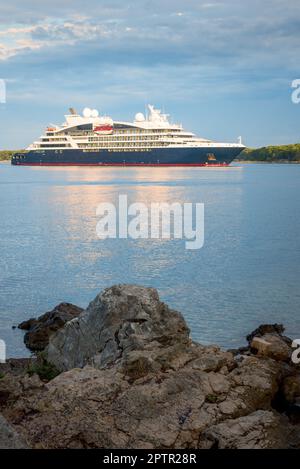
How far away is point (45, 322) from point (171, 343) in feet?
15.6

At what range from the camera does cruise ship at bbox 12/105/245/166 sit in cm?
9062

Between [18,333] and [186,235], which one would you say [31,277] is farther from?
[186,235]

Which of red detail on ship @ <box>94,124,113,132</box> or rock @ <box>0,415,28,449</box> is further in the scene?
red detail on ship @ <box>94,124,113,132</box>

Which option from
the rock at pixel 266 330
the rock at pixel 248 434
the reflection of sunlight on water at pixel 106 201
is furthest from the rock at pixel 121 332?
the reflection of sunlight on water at pixel 106 201

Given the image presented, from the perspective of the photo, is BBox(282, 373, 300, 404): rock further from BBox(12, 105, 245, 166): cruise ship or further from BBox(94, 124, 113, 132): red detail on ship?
BBox(94, 124, 113, 132): red detail on ship

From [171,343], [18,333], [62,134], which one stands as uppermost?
[62,134]

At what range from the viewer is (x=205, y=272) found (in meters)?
18.0

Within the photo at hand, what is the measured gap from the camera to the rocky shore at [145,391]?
5242mm

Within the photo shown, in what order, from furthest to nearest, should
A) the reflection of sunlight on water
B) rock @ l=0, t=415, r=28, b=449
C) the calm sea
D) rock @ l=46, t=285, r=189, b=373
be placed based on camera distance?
the reflection of sunlight on water < the calm sea < rock @ l=46, t=285, r=189, b=373 < rock @ l=0, t=415, r=28, b=449

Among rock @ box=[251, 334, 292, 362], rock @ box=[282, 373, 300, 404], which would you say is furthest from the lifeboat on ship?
rock @ box=[282, 373, 300, 404]

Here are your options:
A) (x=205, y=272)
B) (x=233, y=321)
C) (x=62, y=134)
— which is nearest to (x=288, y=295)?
(x=233, y=321)

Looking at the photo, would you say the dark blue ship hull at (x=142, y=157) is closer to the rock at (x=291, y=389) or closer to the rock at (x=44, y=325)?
the rock at (x=44, y=325)
